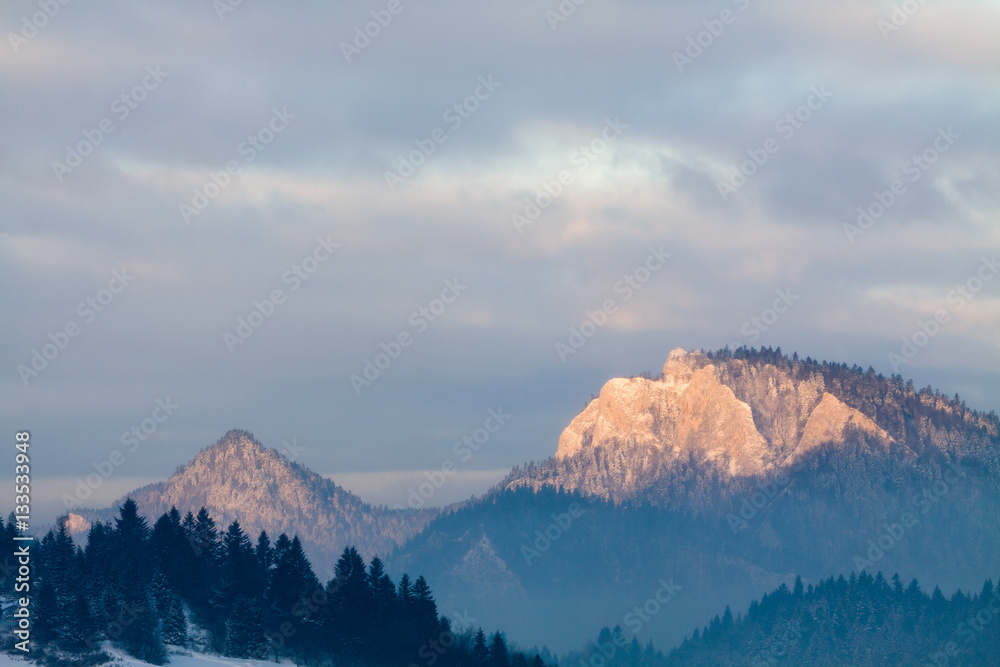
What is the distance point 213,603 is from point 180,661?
87.7ft

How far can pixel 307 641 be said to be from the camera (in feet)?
563

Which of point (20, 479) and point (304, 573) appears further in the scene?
point (304, 573)

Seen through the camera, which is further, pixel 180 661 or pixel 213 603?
pixel 213 603

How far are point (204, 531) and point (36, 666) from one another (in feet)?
209

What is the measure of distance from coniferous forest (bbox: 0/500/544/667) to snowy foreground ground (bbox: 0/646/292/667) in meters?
1.59

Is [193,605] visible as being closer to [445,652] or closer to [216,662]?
[216,662]

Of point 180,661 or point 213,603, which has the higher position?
point 213,603

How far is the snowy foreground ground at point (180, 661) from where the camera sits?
12256cm

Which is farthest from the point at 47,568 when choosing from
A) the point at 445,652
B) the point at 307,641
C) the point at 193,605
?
the point at 445,652

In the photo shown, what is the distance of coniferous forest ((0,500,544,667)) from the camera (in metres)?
139

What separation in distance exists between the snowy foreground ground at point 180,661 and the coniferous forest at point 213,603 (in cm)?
159

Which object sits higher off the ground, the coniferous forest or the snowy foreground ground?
the coniferous forest

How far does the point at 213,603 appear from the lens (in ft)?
554

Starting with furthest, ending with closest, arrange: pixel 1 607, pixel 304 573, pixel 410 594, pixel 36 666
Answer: pixel 410 594 → pixel 304 573 → pixel 1 607 → pixel 36 666
